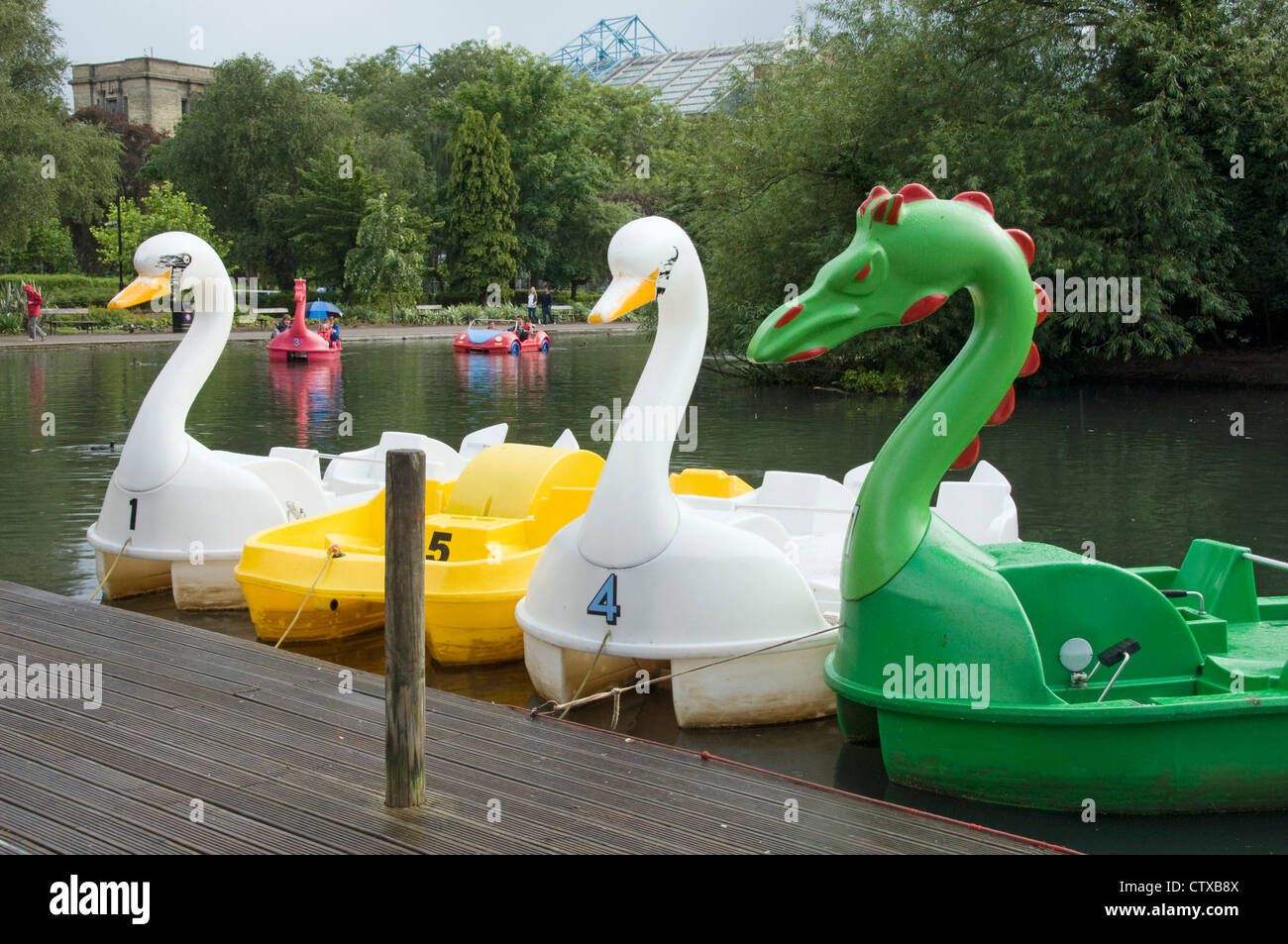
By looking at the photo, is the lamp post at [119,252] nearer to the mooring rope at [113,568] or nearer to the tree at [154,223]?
the tree at [154,223]

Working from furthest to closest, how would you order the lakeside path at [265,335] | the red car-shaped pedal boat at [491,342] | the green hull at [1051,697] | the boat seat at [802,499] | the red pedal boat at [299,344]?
the red car-shaped pedal boat at [491,342] < the lakeside path at [265,335] < the red pedal boat at [299,344] < the boat seat at [802,499] < the green hull at [1051,697]

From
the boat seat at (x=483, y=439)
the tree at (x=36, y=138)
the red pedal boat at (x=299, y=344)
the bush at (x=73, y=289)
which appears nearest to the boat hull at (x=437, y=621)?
the boat seat at (x=483, y=439)

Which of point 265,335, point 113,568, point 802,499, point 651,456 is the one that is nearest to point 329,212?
point 265,335

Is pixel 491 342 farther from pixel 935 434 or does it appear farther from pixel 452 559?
pixel 935 434

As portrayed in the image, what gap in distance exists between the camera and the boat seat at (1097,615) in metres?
5.36

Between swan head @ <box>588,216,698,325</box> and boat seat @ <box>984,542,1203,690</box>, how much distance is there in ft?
7.58

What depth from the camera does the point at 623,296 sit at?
6395 millimetres

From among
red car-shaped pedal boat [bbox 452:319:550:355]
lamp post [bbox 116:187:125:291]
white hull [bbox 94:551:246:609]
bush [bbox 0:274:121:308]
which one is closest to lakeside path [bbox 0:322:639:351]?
lamp post [bbox 116:187:125:291]

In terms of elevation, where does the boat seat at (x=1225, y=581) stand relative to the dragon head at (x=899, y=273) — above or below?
below

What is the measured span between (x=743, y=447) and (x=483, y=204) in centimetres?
3653

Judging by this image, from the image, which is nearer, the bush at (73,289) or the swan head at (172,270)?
the swan head at (172,270)

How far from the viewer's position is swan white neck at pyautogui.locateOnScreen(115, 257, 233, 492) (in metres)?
8.22

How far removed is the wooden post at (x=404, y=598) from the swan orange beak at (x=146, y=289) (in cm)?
540

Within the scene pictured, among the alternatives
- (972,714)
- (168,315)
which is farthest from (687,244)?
(168,315)
